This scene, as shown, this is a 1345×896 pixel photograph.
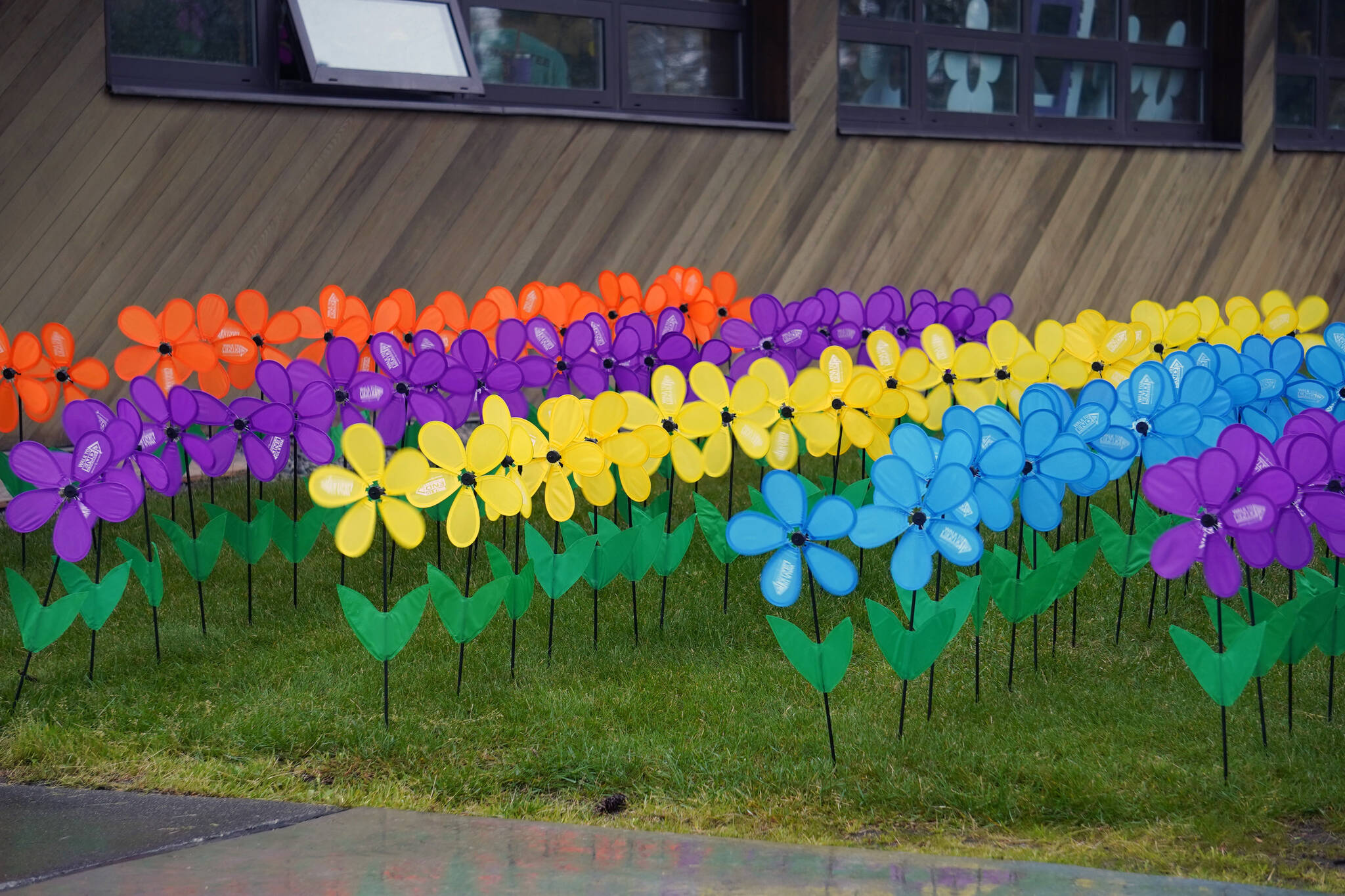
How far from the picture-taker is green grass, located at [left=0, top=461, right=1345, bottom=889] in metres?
2.94

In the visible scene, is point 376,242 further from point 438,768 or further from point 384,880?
point 384,880

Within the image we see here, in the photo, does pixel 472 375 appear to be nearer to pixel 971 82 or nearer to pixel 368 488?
pixel 368 488

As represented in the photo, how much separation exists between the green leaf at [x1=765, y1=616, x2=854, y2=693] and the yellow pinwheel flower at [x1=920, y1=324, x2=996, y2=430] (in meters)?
1.70

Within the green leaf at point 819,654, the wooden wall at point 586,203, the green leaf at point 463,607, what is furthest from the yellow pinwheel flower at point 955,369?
the wooden wall at point 586,203

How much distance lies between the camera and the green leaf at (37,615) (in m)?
3.62

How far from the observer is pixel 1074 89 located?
974 cm

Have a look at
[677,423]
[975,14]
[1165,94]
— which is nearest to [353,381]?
[677,423]

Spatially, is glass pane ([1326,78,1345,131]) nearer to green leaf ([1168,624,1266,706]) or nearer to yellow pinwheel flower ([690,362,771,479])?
yellow pinwheel flower ([690,362,771,479])

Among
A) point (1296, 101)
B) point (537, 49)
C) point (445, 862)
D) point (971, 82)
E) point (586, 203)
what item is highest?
point (1296, 101)

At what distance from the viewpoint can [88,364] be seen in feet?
16.3

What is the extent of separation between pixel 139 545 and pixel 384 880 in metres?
3.18

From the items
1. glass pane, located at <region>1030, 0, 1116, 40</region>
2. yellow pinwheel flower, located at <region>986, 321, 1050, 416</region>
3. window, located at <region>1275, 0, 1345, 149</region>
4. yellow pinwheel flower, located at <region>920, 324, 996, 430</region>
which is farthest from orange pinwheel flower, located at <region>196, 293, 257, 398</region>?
window, located at <region>1275, 0, 1345, 149</region>

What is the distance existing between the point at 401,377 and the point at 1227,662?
2.78 meters

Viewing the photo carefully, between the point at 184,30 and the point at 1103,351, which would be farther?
the point at 184,30
